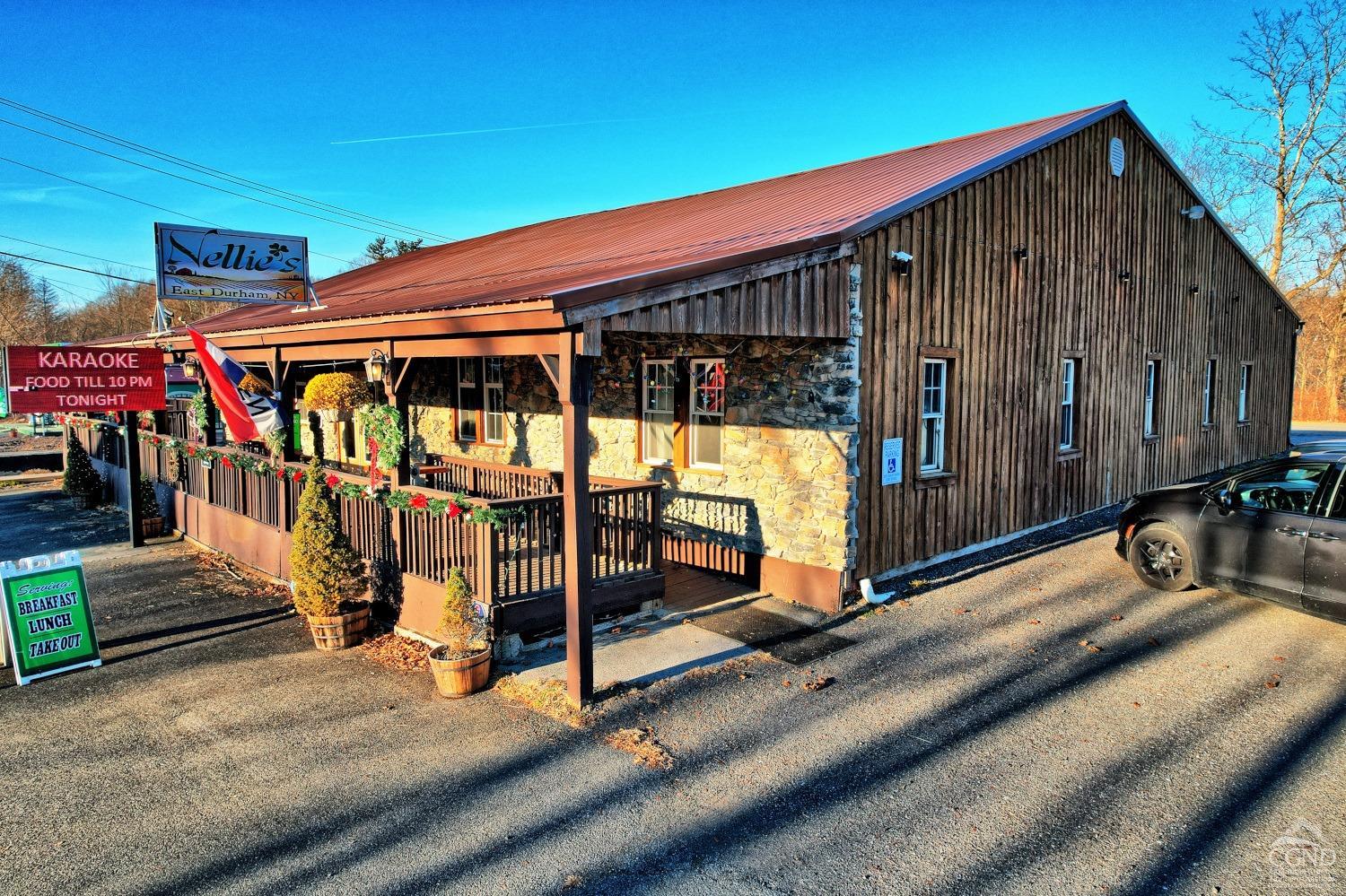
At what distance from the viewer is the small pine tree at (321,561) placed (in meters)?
7.12

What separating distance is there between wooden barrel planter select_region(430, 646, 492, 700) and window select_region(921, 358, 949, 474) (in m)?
5.69

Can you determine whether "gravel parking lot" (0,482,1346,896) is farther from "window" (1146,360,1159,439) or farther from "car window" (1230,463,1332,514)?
"window" (1146,360,1159,439)

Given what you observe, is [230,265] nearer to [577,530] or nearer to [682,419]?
[682,419]

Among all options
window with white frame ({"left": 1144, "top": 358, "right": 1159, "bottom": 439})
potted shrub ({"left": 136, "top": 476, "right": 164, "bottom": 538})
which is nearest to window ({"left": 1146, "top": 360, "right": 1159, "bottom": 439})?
window with white frame ({"left": 1144, "top": 358, "right": 1159, "bottom": 439})

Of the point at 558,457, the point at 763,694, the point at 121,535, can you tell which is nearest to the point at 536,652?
the point at 763,694

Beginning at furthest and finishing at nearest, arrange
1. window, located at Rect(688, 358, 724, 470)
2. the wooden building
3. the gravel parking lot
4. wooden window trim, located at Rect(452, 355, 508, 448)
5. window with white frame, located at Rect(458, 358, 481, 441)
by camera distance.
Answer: window with white frame, located at Rect(458, 358, 481, 441) → wooden window trim, located at Rect(452, 355, 508, 448) → window, located at Rect(688, 358, 724, 470) → the wooden building → the gravel parking lot

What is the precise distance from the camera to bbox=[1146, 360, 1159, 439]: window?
552 inches

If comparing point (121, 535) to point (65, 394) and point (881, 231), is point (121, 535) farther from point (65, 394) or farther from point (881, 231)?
point (881, 231)

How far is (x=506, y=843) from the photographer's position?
418 cm

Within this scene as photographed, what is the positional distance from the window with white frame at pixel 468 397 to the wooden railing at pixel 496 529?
247cm

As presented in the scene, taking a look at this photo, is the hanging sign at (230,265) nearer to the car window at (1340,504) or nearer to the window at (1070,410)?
the window at (1070,410)

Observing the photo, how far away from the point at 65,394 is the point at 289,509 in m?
3.87

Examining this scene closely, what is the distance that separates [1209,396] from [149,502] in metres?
20.1

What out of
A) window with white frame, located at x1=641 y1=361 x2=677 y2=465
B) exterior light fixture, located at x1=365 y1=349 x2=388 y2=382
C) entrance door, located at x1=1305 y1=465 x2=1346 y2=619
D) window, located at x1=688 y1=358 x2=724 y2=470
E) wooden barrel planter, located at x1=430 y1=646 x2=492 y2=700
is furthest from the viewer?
window with white frame, located at x1=641 y1=361 x2=677 y2=465
